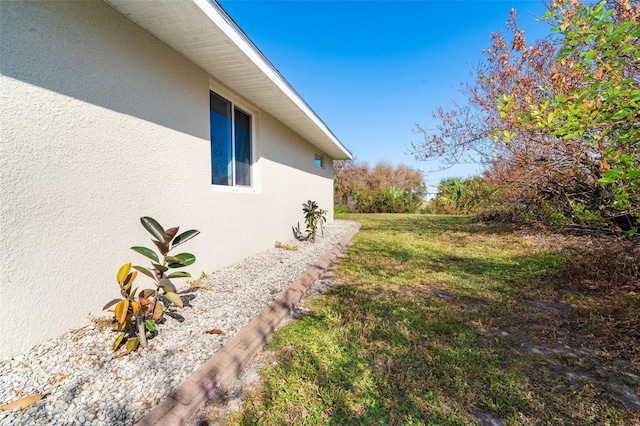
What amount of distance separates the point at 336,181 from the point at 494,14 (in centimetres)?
1435

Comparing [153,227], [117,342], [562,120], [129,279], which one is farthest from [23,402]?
[562,120]

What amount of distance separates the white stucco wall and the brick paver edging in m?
1.33

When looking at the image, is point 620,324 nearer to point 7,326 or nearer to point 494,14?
point 7,326

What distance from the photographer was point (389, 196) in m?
18.8

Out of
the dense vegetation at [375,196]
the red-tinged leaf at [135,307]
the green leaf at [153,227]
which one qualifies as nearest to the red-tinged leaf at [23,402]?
the red-tinged leaf at [135,307]

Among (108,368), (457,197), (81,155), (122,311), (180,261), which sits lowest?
(108,368)

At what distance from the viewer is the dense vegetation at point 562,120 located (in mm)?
1908

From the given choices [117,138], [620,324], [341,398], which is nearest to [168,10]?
[117,138]

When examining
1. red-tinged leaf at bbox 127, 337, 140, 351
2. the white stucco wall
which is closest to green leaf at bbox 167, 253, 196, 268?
red-tinged leaf at bbox 127, 337, 140, 351

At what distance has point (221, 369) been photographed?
201 cm

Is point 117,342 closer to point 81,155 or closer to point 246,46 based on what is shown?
point 81,155

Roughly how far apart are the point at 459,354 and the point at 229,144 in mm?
4408

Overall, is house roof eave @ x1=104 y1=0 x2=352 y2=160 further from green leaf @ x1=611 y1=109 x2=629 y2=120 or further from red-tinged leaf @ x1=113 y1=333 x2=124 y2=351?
green leaf @ x1=611 y1=109 x2=629 y2=120

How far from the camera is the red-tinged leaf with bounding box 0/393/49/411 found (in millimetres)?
1512
